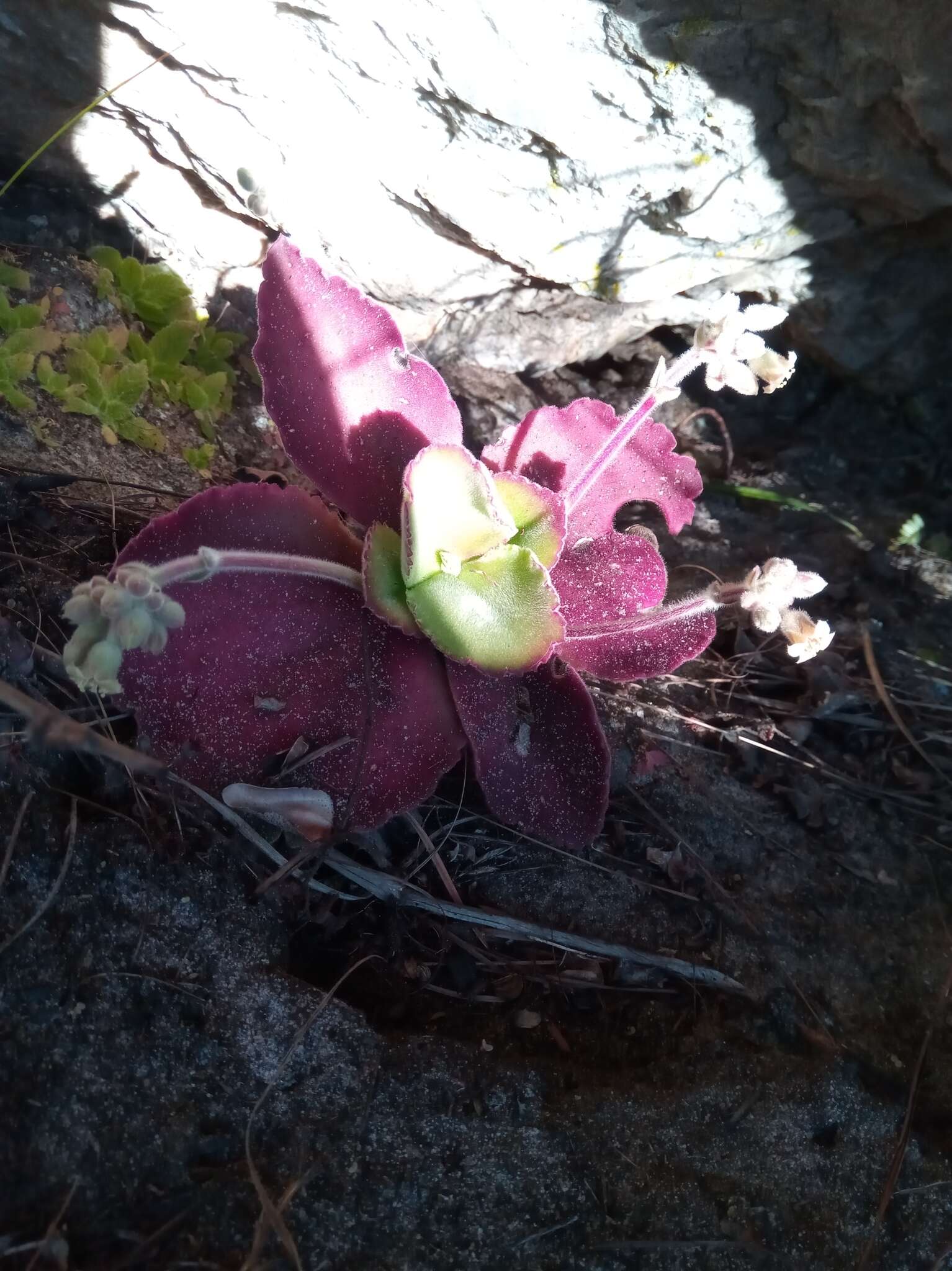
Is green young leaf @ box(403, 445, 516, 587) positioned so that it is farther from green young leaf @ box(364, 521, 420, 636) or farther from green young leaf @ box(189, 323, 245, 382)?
green young leaf @ box(189, 323, 245, 382)

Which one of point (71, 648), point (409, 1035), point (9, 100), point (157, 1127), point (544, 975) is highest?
point (9, 100)

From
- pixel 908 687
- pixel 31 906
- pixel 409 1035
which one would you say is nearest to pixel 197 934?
pixel 31 906

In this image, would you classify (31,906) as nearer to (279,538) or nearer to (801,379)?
(279,538)

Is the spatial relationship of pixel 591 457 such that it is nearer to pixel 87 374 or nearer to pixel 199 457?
pixel 199 457

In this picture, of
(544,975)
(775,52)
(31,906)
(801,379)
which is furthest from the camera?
(801,379)

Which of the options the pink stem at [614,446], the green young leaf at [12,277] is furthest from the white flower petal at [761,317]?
the green young leaf at [12,277]

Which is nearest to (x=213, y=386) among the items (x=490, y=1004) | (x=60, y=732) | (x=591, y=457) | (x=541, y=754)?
(x=591, y=457)
